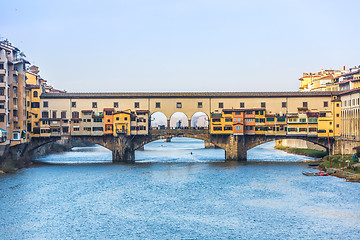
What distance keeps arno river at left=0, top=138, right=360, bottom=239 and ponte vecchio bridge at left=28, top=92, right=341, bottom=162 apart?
1128cm

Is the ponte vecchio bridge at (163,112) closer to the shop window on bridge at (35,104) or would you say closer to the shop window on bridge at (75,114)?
the shop window on bridge at (75,114)

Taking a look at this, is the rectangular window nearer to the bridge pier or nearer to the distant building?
the distant building

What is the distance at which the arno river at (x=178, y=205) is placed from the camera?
100ft

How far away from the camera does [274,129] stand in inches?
2744

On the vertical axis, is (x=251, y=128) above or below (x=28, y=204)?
above

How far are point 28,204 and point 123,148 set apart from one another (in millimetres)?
30956

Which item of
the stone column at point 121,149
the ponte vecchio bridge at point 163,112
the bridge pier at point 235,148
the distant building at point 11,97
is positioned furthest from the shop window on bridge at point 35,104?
the bridge pier at point 235,148

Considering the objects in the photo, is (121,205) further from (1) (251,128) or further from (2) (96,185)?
(1) (251,128)

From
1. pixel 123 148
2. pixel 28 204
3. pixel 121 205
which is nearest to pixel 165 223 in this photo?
pixel 121 205

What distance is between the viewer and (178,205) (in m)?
38.3

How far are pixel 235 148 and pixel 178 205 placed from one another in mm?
32102

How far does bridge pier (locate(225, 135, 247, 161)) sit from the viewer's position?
69.0 m

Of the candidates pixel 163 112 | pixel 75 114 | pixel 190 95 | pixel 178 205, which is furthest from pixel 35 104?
pixel 178 205

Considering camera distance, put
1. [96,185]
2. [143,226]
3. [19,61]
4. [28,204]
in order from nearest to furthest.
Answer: [143,226], [28,204], [96,185], [19,61]
